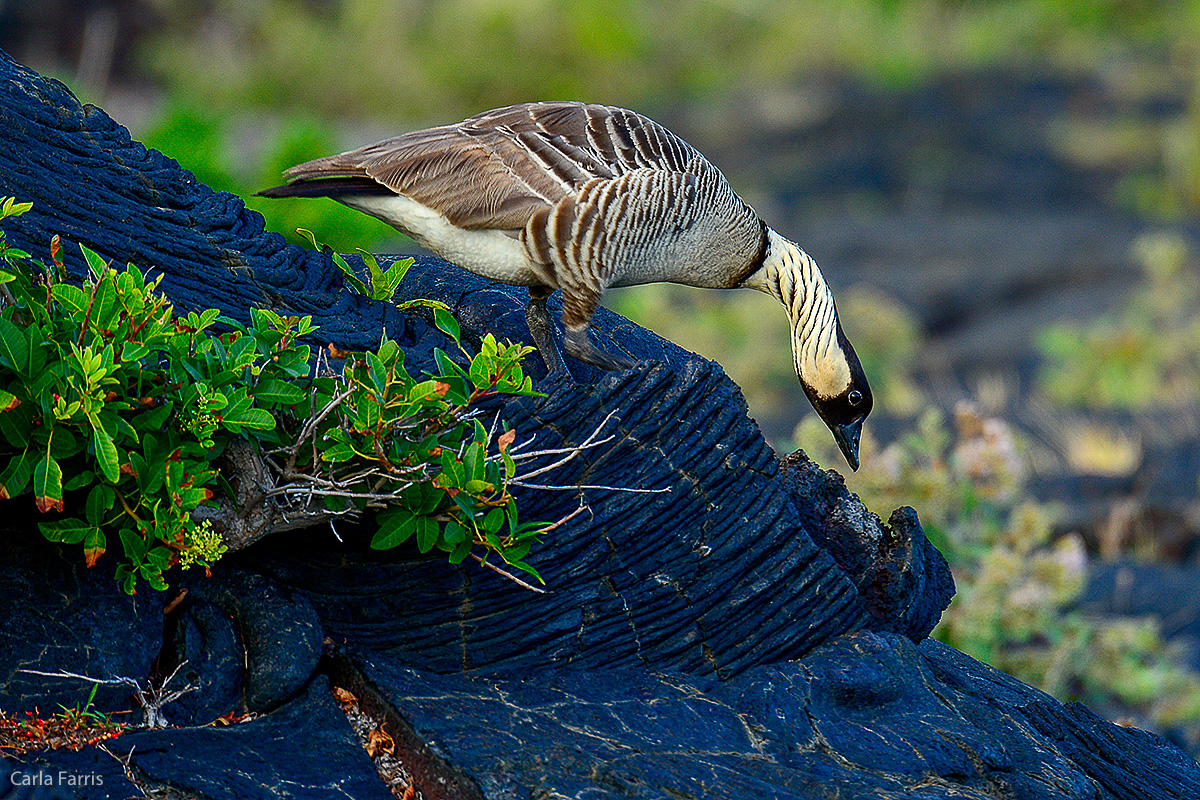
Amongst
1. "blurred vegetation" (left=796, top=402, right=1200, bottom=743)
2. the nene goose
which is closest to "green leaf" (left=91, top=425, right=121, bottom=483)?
the nene goose

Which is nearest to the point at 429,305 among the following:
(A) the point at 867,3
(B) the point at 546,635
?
(B) the point at 546,635

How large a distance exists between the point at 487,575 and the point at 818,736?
37.7 inches

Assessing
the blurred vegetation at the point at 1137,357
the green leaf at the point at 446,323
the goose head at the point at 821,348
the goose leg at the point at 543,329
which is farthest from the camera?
the blurred vegetation at the point at 1137,357

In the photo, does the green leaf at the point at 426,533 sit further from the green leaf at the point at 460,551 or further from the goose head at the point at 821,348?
the goose head at the point at 821,348

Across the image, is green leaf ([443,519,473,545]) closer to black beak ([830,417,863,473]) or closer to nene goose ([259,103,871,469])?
nene goose ([259,103,871,469])

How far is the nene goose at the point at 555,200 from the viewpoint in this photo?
3562 mm

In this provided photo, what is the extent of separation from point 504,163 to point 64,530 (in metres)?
1.74

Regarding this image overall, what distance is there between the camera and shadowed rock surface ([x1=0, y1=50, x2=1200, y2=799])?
276 centimetres

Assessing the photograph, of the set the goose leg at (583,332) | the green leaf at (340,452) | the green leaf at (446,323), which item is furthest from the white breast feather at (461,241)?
the green leaf at (340,452)

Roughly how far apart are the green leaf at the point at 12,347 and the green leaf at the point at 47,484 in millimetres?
195

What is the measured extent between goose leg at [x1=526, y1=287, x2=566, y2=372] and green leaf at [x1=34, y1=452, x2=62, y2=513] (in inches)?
59.5

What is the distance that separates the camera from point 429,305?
3.47 metres

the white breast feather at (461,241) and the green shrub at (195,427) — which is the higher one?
the white breast feather at (461,241)

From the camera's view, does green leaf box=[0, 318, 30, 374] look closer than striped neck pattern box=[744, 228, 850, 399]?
Yes
